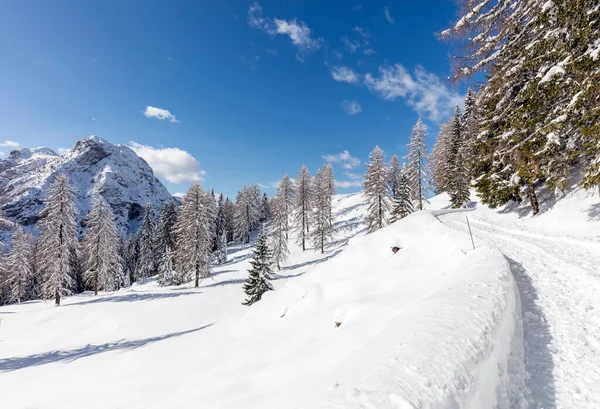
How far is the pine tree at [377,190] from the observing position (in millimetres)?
35219

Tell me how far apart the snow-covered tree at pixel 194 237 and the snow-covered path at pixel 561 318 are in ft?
102

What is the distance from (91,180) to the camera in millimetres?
140250

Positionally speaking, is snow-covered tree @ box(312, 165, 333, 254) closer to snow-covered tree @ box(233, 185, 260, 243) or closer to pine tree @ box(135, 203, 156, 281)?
snow-covered tree @ box(233, 185, 260, 243)

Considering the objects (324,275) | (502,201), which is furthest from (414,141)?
(324,275)

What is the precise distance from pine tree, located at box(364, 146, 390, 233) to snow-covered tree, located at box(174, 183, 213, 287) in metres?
20.9

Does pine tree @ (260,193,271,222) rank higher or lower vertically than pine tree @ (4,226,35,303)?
higher

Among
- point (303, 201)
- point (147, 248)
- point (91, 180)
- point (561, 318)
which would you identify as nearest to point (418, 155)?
point (303, 201)

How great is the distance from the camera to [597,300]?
6.32m

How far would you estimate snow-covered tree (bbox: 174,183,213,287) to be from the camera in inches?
1364

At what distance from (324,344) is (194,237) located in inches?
1179

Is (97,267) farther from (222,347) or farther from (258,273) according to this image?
(222,347)

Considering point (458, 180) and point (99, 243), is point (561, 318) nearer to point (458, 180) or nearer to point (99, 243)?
point (458, 180)

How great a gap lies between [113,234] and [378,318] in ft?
124

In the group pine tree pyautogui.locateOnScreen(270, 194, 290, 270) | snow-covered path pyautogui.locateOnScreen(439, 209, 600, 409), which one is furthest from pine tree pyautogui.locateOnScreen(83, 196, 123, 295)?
snow-covered path pyautogui.locateOnScreen(439, 209, 600, 409)
